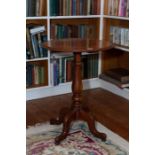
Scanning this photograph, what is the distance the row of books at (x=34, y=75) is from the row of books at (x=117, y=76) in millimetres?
684

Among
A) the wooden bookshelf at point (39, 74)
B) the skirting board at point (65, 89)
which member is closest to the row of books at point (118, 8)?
the skirting board at point (65, 89)

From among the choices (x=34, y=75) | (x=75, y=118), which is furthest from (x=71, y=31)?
(x=75, y=118)

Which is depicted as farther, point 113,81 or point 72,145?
point 113,81

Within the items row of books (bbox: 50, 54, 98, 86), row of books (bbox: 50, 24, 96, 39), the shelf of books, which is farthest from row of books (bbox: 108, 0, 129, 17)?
row of books (bbox: 50, 54, 98, 86)

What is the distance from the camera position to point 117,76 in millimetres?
2914

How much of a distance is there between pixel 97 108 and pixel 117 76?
45cm

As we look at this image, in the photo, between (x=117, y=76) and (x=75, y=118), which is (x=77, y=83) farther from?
(x=117, y=76)

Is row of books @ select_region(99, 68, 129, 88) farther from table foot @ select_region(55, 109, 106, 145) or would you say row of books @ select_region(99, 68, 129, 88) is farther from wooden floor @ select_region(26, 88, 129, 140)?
table foot @ select_region(55, 109, 106, 145)

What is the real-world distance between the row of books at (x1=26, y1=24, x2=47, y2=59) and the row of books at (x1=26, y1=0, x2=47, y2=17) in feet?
0.42

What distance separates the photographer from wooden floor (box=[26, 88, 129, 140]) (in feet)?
7.68
